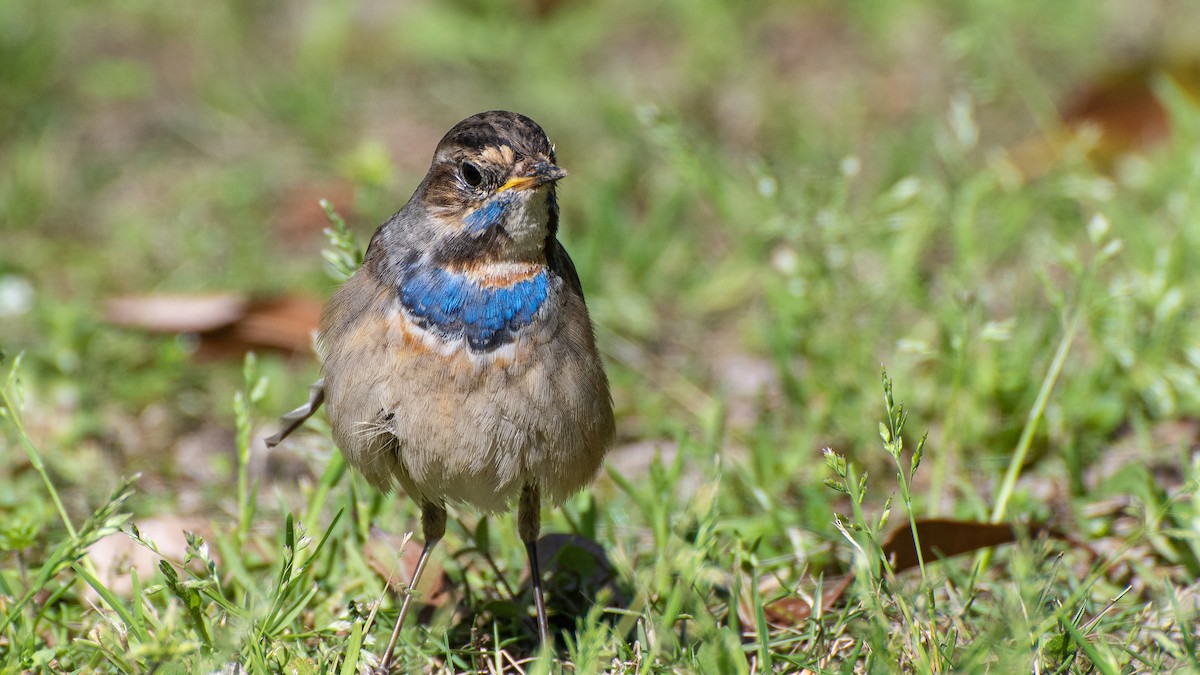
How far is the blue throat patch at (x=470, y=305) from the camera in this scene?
359 centimetres

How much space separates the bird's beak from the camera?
3613mm

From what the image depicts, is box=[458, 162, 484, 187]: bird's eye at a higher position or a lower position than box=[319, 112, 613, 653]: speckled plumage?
higher

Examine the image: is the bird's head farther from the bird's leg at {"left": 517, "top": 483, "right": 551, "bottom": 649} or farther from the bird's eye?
the bird's leg at {"left": 517, "top": 483, "right": 551, "bottom": 649}

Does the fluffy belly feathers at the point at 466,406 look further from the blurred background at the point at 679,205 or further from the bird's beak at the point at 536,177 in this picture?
the blurred background at the point at 679,205

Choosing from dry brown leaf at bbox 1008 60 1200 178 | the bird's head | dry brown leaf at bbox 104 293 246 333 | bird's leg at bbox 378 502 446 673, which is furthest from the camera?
dry brown leaf at bbox 1008 60 1200 178

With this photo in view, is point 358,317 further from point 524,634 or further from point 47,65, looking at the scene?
point 47,65

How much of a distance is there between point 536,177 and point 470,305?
384mm

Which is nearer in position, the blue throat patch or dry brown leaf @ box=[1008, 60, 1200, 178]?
the blue throat patch

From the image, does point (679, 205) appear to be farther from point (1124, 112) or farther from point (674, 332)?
point (1124, 112)

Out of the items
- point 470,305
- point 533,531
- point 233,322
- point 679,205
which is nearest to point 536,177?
point 470,305

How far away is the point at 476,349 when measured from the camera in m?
3.58

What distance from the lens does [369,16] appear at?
9.09m

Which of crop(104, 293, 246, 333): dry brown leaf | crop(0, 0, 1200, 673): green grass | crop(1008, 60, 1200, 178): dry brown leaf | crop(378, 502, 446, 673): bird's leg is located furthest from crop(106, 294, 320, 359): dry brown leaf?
crop(1008, 60, 1200, 178): dry brown leaf

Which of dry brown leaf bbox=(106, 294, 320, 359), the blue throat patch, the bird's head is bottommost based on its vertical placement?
dry brown leaf bbox=(106, 294, 320, 359)
